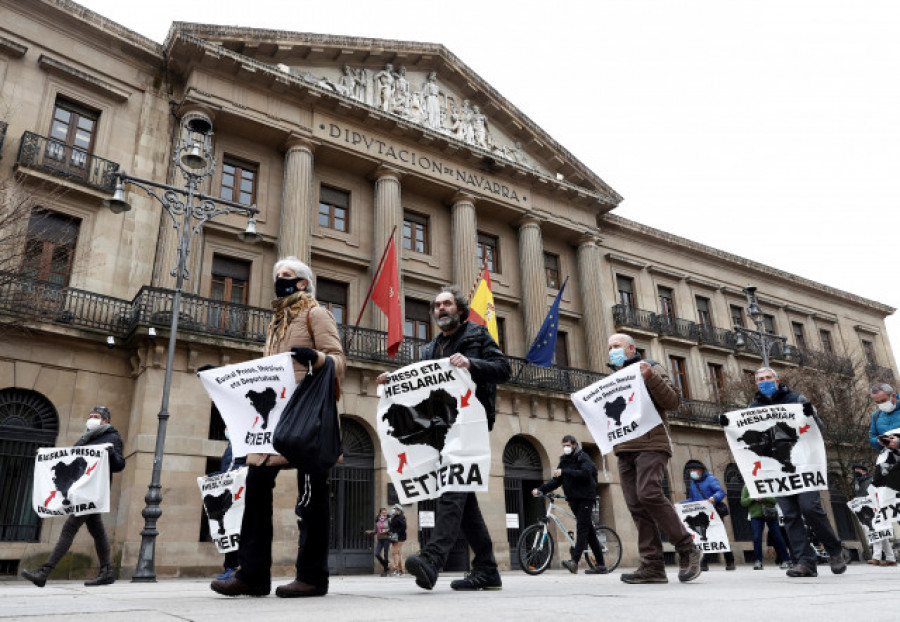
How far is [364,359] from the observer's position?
17.8 metres

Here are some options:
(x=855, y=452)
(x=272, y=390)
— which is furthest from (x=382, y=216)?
(x=855, y=452)

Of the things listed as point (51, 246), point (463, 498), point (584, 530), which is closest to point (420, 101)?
point (51, 246)

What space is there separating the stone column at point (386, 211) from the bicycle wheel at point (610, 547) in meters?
11.3

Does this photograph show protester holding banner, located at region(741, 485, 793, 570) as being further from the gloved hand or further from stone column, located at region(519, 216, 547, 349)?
stone column, located at region(519, 216, 547, 349)

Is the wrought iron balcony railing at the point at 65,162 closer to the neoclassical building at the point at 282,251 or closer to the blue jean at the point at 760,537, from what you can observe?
the neoclassical building at the point at 282,251

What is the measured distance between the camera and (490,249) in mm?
25234

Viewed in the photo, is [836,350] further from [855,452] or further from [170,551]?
[170,551]

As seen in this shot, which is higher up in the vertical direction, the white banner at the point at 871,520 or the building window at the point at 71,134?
the building window at the point at 71,134

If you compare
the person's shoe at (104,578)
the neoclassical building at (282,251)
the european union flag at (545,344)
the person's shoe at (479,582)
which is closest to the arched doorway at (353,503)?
the neoclassical building at (282,251)

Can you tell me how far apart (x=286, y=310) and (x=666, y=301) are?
28793 mm

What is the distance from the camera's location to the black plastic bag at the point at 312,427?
3543 millimetres

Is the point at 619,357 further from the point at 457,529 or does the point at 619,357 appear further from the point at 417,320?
the point at 417,320

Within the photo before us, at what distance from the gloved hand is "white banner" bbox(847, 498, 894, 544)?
912 cm

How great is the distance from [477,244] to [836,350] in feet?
84.0
